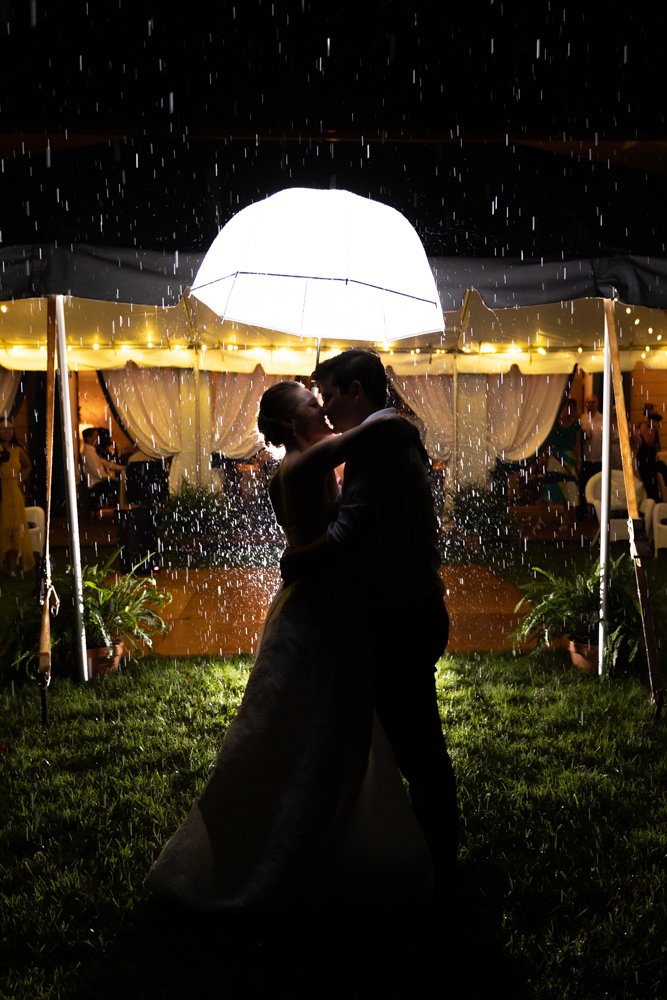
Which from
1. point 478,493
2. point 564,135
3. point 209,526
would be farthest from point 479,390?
point 209,526

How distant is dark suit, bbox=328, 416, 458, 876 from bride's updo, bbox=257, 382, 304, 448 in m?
0.39

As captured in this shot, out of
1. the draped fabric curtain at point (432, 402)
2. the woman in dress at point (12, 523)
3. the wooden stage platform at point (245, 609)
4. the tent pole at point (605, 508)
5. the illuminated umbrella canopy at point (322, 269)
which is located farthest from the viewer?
the draped fabric curtain at point (432, 402)

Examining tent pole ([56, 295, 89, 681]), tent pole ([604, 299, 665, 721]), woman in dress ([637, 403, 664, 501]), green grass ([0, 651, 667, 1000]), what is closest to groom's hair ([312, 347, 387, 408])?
green grass ([0, 651, 667, 1000])

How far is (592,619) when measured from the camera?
5.29 m

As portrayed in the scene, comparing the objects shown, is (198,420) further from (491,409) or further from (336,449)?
(336,449)

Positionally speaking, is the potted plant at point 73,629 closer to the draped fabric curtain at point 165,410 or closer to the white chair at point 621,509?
the white chair at point 621,509

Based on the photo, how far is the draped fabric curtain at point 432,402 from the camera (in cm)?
1261

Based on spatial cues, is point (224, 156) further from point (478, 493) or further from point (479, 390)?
point (479, 390)

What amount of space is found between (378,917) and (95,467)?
11.2 metres

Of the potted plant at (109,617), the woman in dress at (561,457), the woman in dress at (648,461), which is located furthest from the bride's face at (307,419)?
the woman in dress at (561,457)

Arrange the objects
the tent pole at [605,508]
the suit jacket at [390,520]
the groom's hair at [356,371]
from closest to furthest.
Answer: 1. the suit jacket at [390,520]
2. the groom's hair at [356,371]
3. the tent pole at [605,508]

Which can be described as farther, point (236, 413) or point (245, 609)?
point (236, 413)

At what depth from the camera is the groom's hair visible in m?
2.56

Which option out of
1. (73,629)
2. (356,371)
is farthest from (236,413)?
(356,371)
